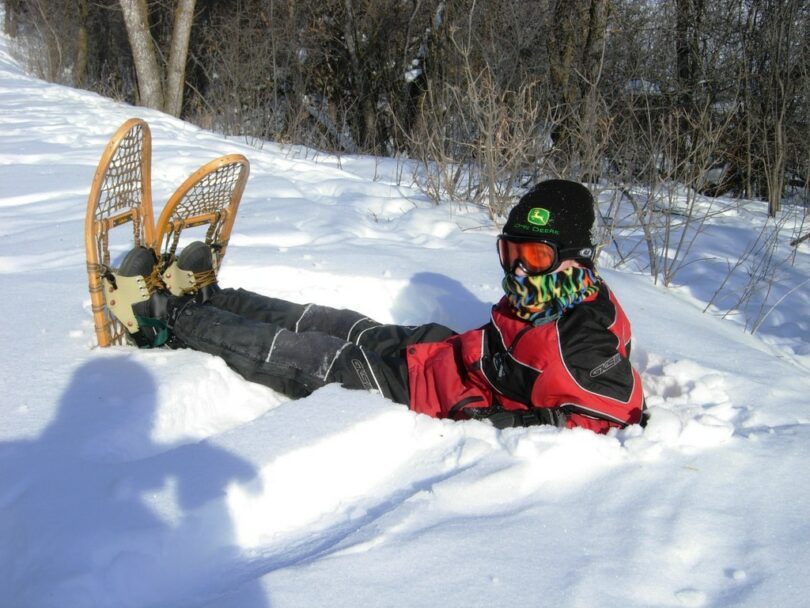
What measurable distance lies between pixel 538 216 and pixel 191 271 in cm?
135

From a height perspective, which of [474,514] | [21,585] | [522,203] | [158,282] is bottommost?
[21,585]

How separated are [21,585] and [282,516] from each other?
21.8 inches

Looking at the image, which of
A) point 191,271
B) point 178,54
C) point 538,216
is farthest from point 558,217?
point 178,54

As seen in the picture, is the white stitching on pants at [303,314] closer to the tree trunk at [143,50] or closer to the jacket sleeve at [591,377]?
the jacket sleeve at [591,377]

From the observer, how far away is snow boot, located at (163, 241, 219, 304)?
2658 mm

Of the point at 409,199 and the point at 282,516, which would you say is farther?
the point at 409,199

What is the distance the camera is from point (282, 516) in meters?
1.67

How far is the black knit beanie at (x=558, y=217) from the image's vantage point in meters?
2.17

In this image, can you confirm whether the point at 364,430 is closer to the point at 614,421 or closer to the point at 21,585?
the point at 614,421

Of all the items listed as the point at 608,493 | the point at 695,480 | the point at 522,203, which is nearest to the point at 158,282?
the point at 522,203

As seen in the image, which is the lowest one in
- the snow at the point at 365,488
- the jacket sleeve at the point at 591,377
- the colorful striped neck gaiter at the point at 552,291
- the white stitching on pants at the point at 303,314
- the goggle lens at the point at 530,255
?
the snow at the point at 365,488

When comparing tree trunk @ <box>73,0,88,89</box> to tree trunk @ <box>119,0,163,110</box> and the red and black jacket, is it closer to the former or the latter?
tree trunk @ <box>119,0,163,110</box>

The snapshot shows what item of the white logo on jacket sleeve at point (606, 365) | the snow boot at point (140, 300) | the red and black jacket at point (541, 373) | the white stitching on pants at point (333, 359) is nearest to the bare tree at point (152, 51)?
the snow boot at point (140, 300)

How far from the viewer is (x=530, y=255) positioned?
222 cm
